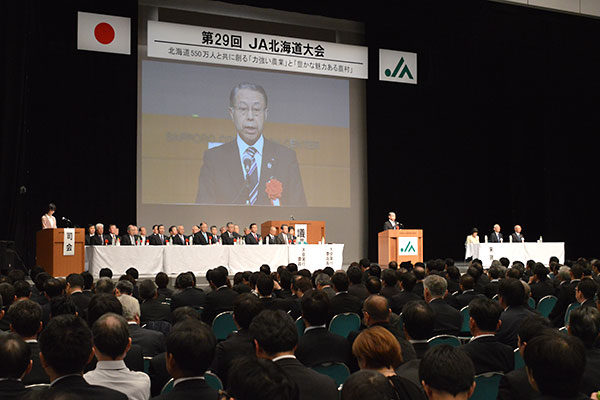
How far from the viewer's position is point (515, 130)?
16.2m

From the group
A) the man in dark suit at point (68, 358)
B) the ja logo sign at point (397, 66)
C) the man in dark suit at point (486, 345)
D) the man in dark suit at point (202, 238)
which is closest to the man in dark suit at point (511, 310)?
the man in dark suit at point (486, 345)

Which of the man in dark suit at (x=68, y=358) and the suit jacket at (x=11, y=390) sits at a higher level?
the man in dark suit at (x=68, y=358)

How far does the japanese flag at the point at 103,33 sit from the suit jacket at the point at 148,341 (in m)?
9.17

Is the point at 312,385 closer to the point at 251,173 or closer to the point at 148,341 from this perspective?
the point at 148,341

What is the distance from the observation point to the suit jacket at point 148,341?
3467mm

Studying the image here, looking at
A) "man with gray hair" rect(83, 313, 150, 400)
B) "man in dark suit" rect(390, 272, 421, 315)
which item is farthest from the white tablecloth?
"man with gray hair" rect(83, 313, 150, 400)

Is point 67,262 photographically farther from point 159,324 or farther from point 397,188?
point 397,188

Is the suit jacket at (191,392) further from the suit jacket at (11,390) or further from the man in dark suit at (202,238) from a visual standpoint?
the man in dark suit at (202,238)

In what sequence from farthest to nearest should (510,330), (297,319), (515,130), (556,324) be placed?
(515,130) → (556,324) → (297,319) → (510,330)

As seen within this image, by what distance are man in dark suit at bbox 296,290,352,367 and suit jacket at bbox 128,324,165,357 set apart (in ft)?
2.93

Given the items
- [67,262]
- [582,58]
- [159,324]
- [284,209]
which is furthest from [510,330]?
[582,58]

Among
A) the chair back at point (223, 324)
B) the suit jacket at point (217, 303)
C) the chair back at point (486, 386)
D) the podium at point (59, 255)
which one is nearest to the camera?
the chair back at point (486, 386)

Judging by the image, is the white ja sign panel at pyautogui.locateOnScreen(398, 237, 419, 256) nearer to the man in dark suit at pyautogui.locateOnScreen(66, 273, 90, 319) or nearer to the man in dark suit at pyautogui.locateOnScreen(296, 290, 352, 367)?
the man in dark suit at pyautogui.locateOnScreen(66, 273, 90, 319)

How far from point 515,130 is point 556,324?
477 inches
